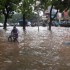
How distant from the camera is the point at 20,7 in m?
57.9

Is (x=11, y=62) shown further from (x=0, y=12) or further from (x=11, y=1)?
(x=0, y=12)

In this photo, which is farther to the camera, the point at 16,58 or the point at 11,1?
the point at 11,1

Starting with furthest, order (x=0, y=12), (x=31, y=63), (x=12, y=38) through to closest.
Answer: (x=0, y=12) → (x=12, y=38) → (x=31, y=63)

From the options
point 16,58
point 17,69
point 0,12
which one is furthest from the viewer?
point 0,12

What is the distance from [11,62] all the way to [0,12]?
46045 mm

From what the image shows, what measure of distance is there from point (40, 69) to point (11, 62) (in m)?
2.49

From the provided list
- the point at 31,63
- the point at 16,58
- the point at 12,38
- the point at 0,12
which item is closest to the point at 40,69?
the point at 31,63

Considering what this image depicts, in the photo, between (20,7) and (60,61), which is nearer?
(60,61)

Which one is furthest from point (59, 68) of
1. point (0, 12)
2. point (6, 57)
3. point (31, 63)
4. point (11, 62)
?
point (0, 12)

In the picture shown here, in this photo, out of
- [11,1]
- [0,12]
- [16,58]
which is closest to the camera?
[16,58]

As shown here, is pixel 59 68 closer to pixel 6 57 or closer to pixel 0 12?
pixel 6 57

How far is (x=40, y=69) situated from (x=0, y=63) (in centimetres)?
262

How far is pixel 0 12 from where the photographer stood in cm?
6109

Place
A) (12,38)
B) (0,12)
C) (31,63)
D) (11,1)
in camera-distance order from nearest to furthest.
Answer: (31,63) → (12,38) → (11,1) → (0,12)
